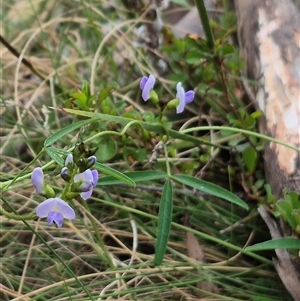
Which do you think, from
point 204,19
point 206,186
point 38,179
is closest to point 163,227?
point 206,186

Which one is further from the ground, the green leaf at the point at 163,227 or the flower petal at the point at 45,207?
the flower petal at the point at 45,207

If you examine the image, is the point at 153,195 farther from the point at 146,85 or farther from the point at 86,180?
the point at 86,180

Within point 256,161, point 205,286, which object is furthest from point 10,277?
point 256,161

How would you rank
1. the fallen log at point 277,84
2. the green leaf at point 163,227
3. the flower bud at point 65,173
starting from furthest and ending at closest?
the fallen log at point 277,84
the green leaf at point 163,227
the flower bud at point 65,173

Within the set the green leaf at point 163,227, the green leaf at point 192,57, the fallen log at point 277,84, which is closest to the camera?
the green leaf at point 163,227

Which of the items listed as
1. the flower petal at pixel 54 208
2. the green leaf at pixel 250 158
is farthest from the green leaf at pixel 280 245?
the flower petal at pixel 54 208

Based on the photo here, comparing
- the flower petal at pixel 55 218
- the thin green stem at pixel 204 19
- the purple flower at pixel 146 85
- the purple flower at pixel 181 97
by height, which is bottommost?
the flower petal at pixel 55 218

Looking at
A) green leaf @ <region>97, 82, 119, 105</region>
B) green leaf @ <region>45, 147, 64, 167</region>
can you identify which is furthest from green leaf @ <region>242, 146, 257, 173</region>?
green leaf @ <region>45, 147, 64, 167</region>

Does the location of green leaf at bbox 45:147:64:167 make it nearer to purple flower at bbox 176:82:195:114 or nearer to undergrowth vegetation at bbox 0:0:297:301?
undergrowth vegetation at bbox 0:0:297:301

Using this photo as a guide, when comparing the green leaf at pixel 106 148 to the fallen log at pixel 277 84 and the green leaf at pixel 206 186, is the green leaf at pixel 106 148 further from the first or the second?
the fallen log at pixel 277 84

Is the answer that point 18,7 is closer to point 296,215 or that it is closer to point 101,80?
point 101,80
